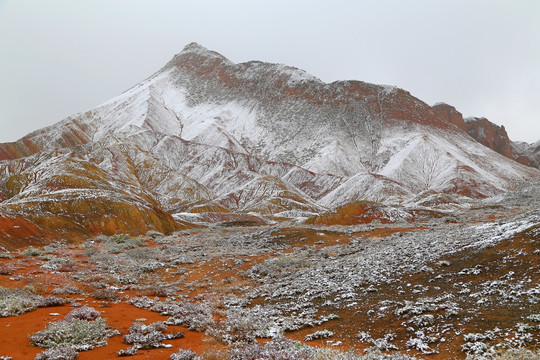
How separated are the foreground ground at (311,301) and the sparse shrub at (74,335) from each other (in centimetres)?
10

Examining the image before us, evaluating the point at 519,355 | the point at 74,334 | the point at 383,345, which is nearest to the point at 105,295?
the point at 74,334

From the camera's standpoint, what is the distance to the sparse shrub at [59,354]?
11.4m

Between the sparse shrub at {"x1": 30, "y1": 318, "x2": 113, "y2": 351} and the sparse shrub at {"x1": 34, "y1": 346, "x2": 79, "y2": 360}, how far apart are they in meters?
0.64

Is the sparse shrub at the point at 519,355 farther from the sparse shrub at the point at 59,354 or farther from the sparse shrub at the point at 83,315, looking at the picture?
the sparse shrub at the point at 83,315

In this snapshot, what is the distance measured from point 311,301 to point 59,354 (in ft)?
39.5

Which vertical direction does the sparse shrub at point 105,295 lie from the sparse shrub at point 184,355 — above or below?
below

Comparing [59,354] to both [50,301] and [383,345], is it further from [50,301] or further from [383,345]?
[383,345]

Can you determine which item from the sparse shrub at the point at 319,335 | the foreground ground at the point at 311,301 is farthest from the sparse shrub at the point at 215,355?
the sparse shrub at the point at 319,335

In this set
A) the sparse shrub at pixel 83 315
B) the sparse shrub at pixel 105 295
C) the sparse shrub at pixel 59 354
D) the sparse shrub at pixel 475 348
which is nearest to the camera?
the sparse shrub at pixel 475 348

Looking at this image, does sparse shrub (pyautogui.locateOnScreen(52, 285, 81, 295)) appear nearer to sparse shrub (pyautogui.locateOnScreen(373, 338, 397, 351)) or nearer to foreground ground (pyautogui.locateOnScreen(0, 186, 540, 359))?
foreground ground (pyautogui.locateOnScreen(0, 186, 540, 359))

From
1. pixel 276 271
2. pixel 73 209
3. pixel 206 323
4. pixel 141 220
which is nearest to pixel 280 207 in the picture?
pixel 141 220

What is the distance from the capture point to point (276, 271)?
2878 centimetres

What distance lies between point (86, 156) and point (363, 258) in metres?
141

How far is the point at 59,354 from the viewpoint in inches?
457
